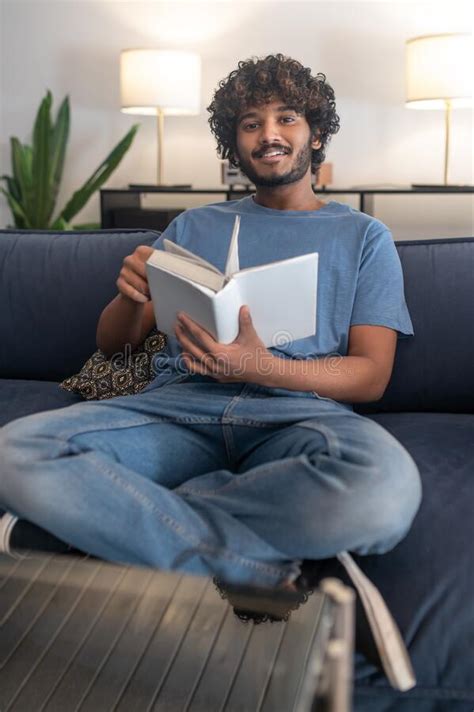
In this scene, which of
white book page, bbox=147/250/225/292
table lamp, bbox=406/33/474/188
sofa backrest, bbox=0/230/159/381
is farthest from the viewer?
table lamp, bbox=406/33/474/188

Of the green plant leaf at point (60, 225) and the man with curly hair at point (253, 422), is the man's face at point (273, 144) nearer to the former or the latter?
the man with curly hair at point (253, 422)

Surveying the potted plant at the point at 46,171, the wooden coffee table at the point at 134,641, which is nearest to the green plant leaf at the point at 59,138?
the potted plant at the point at 46,171

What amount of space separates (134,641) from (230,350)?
0.48 metres

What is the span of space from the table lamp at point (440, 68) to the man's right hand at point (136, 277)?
220 centimetres

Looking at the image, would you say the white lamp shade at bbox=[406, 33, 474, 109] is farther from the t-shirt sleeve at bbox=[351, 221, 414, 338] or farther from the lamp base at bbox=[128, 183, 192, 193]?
the t-shirt sleeve at bbox=[351, 221, 414, 338]

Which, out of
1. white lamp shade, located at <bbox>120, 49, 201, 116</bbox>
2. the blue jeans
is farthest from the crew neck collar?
white lamp shade, located at <bbox>120, 49, 201, 116</bbox>

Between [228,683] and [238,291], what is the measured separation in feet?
1.88

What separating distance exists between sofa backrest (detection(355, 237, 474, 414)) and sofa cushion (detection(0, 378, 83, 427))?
0.69 metres

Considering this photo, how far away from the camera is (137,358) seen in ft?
5.99

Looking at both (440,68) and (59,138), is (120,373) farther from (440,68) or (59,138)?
(59,138)

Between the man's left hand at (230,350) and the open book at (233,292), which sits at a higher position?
the open book at (233,292)

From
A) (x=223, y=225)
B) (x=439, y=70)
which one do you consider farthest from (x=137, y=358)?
(x=439, y=70)

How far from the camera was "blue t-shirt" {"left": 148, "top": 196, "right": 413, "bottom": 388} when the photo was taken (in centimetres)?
167

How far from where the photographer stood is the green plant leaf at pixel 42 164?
3881 millimetres
